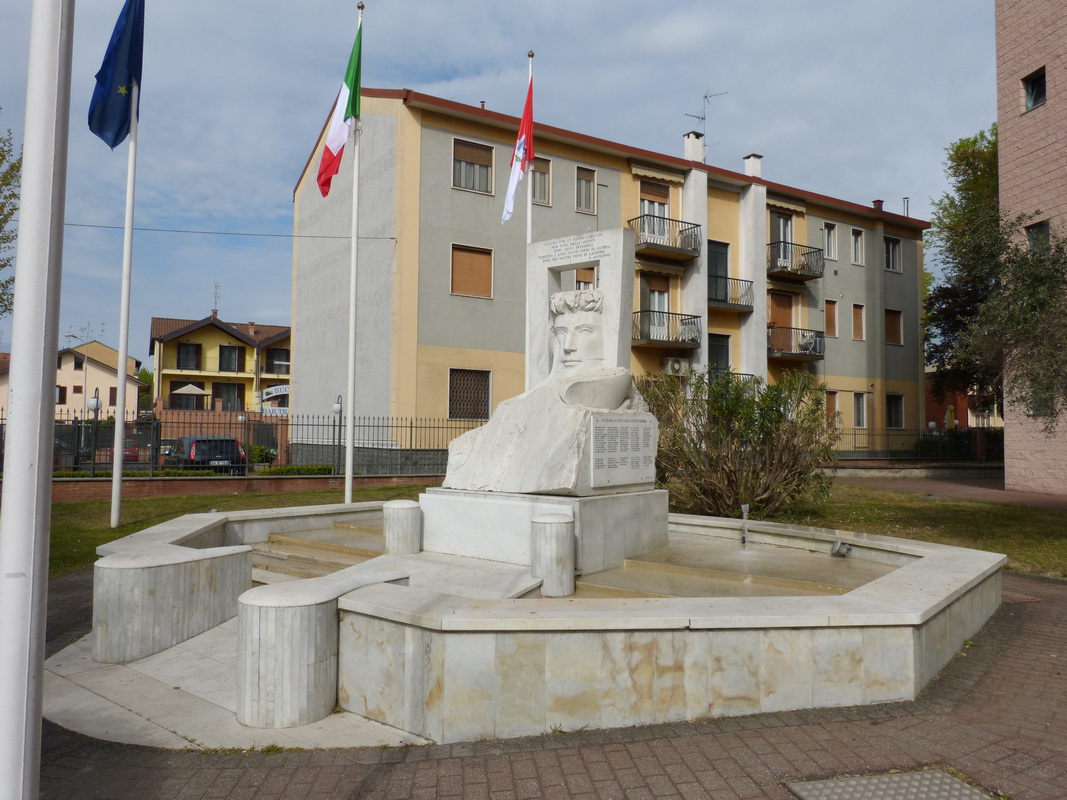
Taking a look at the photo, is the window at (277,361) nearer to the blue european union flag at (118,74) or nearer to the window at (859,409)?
the window at (859,409)

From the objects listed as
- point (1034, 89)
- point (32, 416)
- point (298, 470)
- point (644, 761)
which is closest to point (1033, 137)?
point (1034, 89)

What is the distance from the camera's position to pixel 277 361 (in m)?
49.0

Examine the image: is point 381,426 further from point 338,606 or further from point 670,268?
point 338,606

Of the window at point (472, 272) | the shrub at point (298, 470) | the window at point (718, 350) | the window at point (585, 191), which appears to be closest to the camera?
the shrub at point (298, 470)

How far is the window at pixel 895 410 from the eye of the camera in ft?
103

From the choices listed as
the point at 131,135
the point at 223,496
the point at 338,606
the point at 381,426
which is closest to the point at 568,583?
the point at 338,606

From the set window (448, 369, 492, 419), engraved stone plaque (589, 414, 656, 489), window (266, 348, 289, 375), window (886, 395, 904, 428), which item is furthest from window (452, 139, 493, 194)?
window (266, 348, 289, 375)

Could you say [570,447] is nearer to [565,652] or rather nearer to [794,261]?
[565,652]

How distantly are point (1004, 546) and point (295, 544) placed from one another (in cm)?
902

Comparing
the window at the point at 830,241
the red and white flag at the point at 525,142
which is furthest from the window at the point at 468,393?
the window at the point at 830,241

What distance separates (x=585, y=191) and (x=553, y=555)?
63.8ft

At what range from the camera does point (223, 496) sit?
15969 mm

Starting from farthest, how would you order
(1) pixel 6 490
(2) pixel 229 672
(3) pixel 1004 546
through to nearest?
1. (3) pixel 1004 546
2. (2) pixel 229 672
3. (1) pixel 6 490

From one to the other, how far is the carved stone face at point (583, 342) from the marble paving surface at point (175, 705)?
4.32 meters
